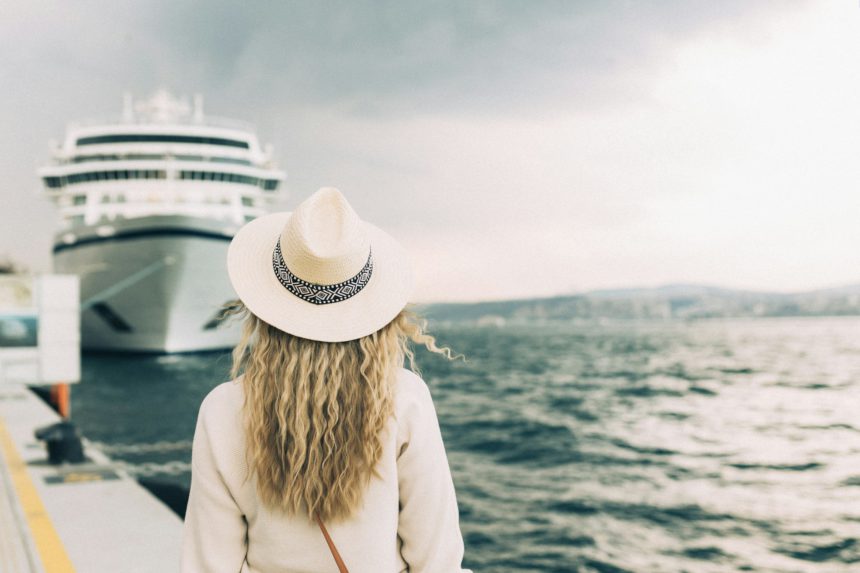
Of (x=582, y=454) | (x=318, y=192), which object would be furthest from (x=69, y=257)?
(x=318, y=192)

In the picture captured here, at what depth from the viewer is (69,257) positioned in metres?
30.1

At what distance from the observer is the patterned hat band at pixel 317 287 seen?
1.54 metres

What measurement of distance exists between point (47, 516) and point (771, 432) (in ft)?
56.7

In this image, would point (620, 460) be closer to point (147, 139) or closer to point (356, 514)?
point (356, 514)

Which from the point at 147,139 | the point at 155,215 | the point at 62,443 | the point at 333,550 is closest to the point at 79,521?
the point at 62,443

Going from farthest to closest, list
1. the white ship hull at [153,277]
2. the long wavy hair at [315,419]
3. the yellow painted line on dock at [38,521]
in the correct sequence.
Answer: the white ship hull at [153,277]
the yellow painted line on dock at [38,521]
the long wavy hair at [315,419]

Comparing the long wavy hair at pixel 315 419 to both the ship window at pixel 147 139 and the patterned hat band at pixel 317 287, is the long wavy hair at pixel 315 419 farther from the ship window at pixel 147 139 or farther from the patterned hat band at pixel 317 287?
the ship window at pixel 147 139

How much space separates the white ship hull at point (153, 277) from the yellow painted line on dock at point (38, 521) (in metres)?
20.9

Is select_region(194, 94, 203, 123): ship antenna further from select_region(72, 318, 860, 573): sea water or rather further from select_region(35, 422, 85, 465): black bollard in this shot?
select_region(35, 422, 85, 465): black bollard

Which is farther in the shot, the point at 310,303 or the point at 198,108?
the point at 198,108

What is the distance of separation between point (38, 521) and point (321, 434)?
3837 millimetres

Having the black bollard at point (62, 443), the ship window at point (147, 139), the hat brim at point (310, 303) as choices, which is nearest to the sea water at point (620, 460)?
the hat brim at point (310, 303)

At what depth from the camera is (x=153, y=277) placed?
27.6 meters

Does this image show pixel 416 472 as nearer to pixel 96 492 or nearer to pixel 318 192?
pixel 318 192
